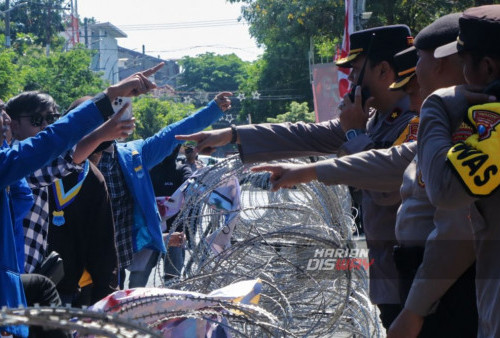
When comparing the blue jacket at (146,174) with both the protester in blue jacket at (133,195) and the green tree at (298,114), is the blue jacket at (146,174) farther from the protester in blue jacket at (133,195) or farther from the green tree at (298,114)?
the green tree at (298,114)

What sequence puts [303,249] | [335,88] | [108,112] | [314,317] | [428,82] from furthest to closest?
1. [335,88]
2. [303,249]
3. [314,317]
4. [108,112]
5. [428,82]

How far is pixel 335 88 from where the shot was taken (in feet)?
63.1

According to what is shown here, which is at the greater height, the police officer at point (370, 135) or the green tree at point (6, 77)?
the police officer at point (370, 135)

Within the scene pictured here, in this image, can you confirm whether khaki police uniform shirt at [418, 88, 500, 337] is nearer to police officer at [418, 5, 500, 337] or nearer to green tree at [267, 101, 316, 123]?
police officer at [418, 5, 500, 337]

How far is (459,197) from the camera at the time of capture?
2189 millimetres

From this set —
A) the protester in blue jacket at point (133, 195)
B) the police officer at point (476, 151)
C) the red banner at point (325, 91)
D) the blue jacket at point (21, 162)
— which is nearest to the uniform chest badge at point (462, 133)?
the police officer at point (476, 151)

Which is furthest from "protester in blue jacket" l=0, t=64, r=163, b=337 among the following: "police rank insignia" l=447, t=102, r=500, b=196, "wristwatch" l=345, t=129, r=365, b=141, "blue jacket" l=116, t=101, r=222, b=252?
"blue jacket" l=116, t=101, r=222, b=252

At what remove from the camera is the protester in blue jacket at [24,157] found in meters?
3.01

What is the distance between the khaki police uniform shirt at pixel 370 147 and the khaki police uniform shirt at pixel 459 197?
101 cm

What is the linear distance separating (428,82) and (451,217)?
576mm

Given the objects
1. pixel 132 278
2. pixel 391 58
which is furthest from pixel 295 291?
pixel 132 278

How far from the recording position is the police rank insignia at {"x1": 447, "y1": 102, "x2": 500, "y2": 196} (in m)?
2.10

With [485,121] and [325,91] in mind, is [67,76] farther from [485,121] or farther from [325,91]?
[485,121]

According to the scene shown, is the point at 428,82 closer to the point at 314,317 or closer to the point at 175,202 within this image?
the point at 314,317
